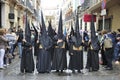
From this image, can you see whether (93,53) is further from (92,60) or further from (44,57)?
(44,57)

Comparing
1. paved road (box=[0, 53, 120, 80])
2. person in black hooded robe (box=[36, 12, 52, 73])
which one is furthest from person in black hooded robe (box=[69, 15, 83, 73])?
person in black hooded robe (box=[36, 12, 52, 73])

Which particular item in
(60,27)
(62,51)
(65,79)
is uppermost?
(60,27)

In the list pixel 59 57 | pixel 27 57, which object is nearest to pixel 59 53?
pixel 59 57

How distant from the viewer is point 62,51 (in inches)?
552

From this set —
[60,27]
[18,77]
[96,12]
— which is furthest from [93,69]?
[96,12]

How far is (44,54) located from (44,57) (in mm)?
121

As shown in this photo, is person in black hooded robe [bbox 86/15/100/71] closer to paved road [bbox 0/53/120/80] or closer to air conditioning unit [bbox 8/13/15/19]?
paved road [bbox 0/53/120/80]

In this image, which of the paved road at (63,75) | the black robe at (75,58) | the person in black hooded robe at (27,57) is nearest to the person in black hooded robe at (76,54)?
the black robe at (75,58)

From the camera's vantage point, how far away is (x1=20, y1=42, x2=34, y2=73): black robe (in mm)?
13922

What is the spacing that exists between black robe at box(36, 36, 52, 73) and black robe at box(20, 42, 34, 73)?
0.29 metres

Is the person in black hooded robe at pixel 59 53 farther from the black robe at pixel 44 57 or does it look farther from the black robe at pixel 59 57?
the black robe at pixel 44 57

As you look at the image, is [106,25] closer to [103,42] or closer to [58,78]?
[103,42]

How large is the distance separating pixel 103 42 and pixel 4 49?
13.9ft

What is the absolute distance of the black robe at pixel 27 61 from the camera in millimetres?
13922
